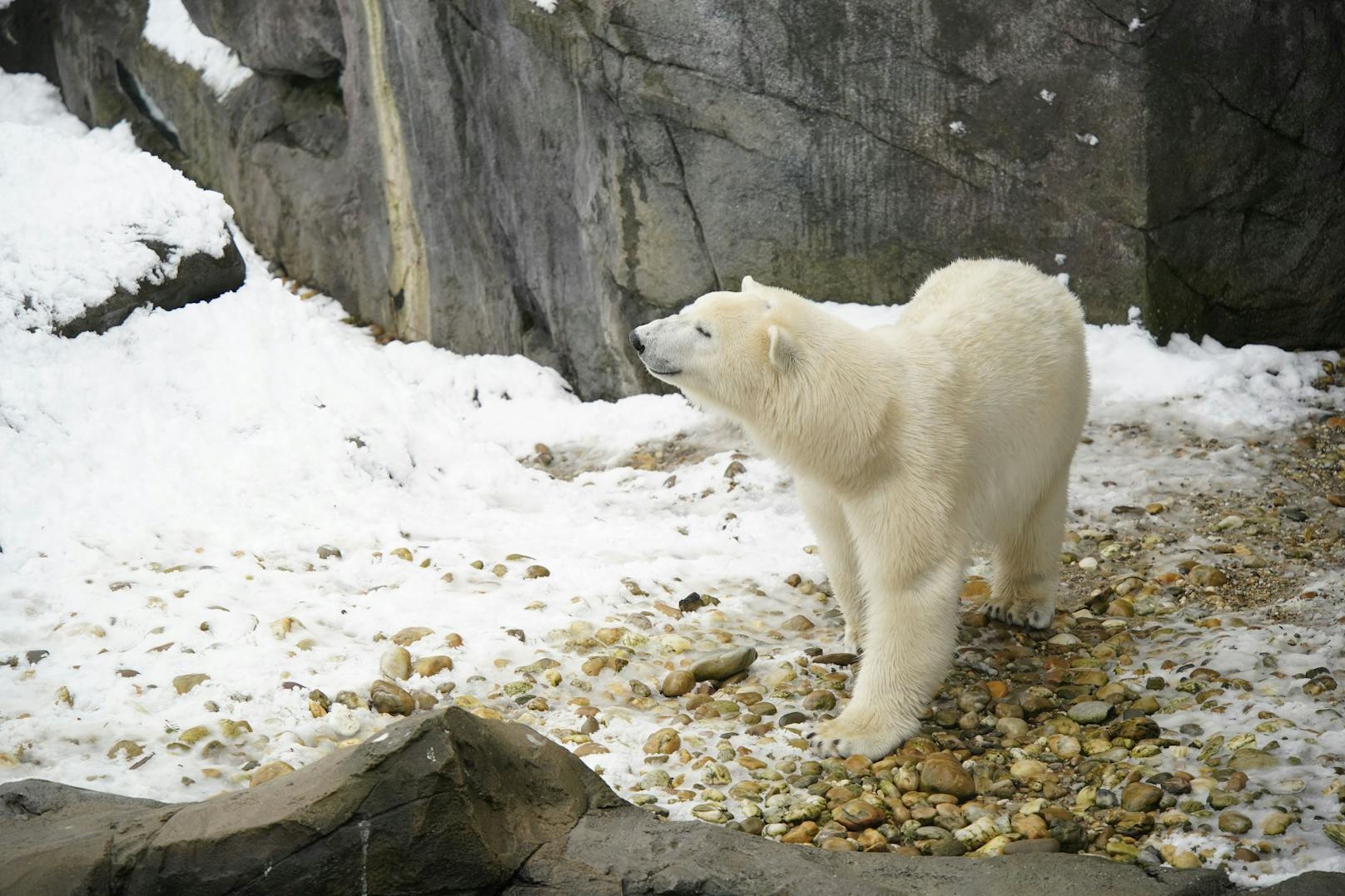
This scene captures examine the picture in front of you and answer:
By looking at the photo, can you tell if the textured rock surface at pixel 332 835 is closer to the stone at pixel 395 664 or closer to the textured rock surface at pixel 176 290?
the stone at pixel 395 664

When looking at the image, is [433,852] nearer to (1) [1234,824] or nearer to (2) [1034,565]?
(1) [1234,824]

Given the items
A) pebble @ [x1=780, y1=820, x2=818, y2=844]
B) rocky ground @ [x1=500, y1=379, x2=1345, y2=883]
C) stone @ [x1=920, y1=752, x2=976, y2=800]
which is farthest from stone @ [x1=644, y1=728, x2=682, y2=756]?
stone @ [x1=920, y1=752, x2=976, y2=800]

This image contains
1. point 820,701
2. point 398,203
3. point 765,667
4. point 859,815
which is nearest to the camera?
point 859,815

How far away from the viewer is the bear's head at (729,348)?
4.13 metres

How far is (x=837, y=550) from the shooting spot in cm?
454

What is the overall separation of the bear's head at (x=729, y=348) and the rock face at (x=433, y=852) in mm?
1521

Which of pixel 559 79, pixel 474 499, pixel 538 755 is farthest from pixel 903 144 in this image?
pixel 538 755

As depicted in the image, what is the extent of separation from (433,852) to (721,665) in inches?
70.5

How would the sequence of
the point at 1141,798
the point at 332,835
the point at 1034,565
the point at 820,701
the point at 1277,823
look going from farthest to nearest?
1. the point at 1034,565
2. the point at 820,701
3. the point at 1141,798
4. the point at 1277,823
5. the point at 332,835

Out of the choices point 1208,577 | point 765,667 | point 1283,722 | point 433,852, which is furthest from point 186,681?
point 1208,577

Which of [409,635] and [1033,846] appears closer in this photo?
[1033,846]

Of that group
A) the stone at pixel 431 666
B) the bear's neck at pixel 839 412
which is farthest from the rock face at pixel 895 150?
the stone at pixel 431 666

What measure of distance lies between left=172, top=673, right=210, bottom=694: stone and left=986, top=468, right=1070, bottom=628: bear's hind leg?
3058mm

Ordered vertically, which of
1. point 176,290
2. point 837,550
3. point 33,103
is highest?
point 33,103
